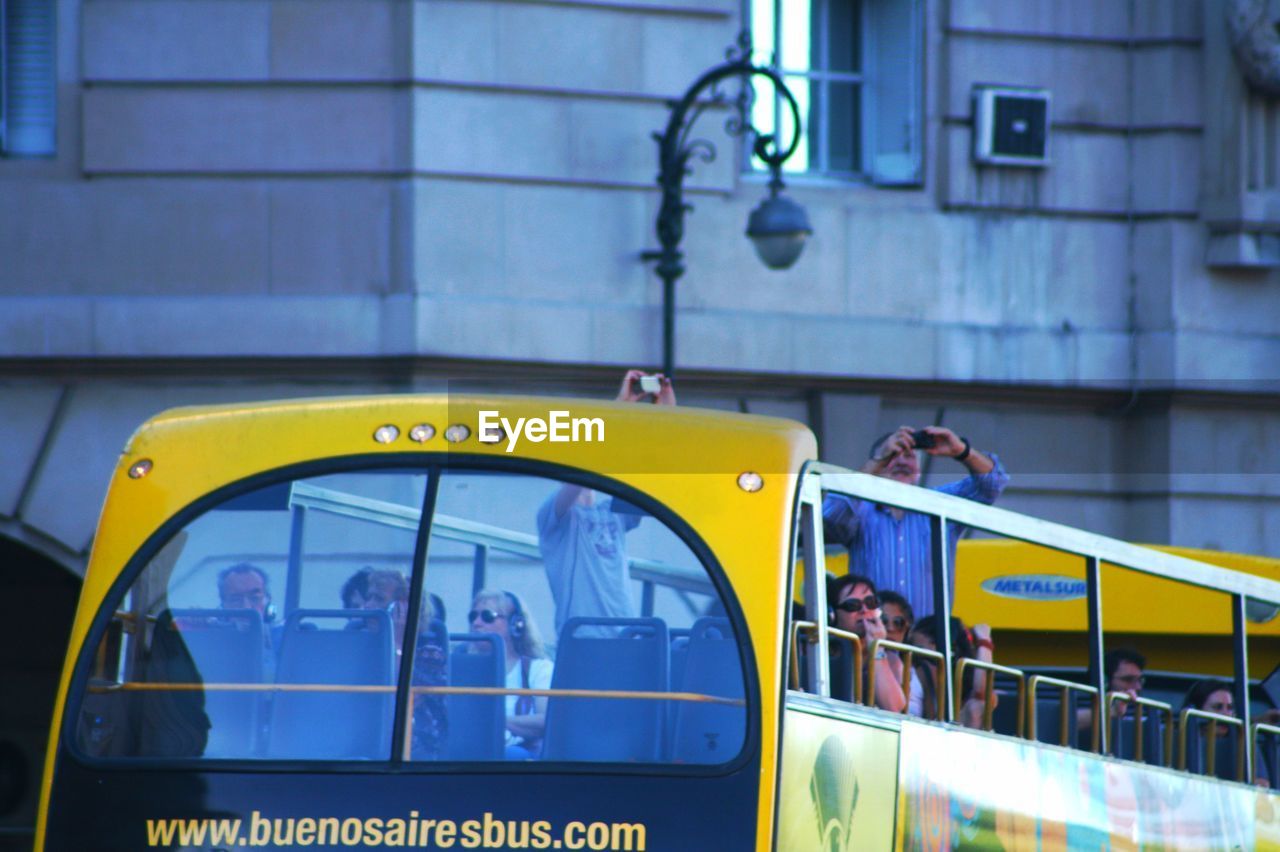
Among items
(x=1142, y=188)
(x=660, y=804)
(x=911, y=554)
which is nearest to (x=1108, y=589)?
(x=911, y=554)

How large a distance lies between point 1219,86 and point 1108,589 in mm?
7688

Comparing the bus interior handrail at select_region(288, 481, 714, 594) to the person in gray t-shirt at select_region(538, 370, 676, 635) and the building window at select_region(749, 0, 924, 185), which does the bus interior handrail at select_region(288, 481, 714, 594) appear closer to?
the person in gray t-shirt at select_region(538, 370, 676, 635)

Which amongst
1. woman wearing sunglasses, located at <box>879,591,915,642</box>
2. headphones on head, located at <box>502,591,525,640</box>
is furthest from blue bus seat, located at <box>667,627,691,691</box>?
woman wearing sunglasses, located at <box>879,591,915,642</box>

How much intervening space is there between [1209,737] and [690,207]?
5.44 metres

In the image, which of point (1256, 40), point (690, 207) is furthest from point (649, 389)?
point (1256, 40)

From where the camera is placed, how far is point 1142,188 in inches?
631

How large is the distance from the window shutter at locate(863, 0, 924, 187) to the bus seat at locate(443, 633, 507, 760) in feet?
32.1

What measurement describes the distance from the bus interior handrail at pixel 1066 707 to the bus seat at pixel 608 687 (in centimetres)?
188

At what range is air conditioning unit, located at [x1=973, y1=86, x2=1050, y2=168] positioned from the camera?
15586 millimetres

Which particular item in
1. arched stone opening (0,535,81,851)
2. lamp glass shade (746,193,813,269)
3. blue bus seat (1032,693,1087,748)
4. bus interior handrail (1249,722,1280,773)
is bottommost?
arched stone opening (0,535,81,851)

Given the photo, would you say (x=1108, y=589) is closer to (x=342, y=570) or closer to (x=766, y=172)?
(x=342, y=570)

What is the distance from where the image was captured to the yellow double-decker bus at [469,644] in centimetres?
621

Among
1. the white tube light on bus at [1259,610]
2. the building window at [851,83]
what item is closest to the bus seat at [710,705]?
the white tube light on bus at [1259,610]

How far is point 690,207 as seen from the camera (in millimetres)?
13508
